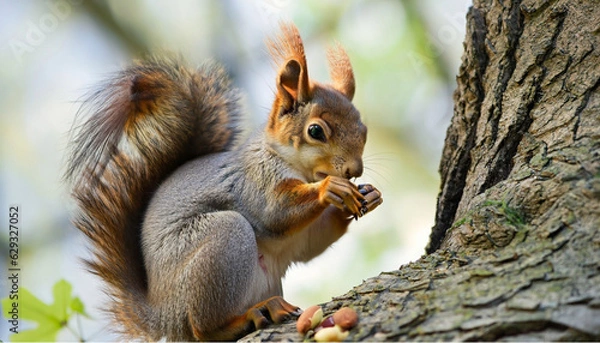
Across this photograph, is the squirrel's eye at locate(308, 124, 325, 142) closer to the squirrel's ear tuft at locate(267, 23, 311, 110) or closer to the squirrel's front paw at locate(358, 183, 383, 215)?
the squirrel's ear tuft at locate(267, 23, 311, 110)

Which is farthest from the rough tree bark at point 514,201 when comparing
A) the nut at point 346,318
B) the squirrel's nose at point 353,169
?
the squirrel's nose at point 353,169

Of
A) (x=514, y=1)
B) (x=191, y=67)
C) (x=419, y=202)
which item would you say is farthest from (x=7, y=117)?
(x=514, y=1)

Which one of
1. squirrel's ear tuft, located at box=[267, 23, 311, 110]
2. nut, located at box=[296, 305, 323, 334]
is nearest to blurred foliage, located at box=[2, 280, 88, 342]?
nut, located at box=[296, 305, 323, 334]

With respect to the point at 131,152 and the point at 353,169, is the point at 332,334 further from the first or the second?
the point at 131,152

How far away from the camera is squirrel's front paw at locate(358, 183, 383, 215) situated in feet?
6.85

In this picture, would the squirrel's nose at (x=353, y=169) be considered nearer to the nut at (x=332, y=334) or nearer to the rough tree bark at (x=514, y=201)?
the rough tree bark at (x=514, y=201)

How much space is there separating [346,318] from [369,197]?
2.14 ft

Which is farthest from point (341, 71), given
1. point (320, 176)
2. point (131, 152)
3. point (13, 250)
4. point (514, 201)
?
point (13, 250)

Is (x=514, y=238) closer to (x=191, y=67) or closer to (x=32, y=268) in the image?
(x=191, y=67)

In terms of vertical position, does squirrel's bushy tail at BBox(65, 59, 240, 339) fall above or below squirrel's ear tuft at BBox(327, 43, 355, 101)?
below

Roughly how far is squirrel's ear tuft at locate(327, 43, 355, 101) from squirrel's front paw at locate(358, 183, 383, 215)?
Result: 1.98 feet

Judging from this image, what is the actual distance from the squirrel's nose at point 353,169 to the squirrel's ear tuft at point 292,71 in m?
0.34

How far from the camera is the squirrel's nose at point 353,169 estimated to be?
2197 mm

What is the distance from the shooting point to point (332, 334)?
1.46m
